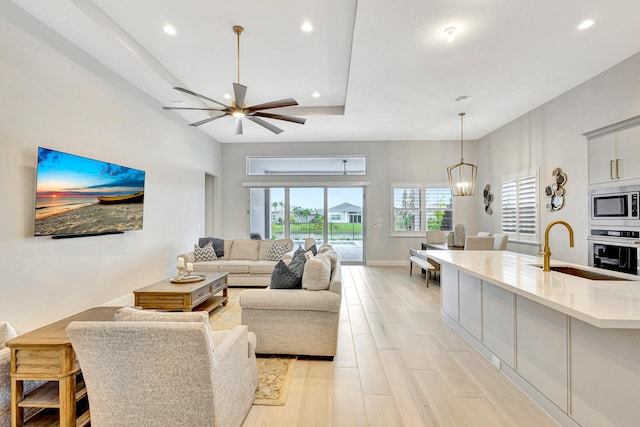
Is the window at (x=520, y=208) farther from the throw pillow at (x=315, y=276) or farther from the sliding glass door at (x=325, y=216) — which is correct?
the throw pillow at (x=315, y=276)

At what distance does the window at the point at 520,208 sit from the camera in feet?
17.7

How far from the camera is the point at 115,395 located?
58.5 inches

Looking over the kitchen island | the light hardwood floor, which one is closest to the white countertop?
the kitchen island

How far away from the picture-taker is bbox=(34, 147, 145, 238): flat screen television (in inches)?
117

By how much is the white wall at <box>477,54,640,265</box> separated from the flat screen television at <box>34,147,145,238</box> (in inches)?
263

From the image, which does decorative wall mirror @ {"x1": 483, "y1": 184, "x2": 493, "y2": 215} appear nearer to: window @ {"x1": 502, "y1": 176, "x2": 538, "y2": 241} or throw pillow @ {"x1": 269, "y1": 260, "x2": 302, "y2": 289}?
window @ {"x1": 502, "y1": 176, "x2": 538, "y2": 241}

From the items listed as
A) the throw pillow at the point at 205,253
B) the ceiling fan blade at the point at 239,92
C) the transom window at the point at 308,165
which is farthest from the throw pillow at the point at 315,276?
the transom window at the point at 308,165

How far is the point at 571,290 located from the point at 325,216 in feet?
20.2

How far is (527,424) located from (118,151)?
531 cm

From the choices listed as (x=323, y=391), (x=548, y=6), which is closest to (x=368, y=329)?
(x=323, y=391)

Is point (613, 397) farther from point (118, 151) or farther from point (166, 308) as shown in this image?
point (118, 151)

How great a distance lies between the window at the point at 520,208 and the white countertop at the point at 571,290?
10.3 feet

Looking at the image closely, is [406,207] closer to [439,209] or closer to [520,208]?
[439,209]

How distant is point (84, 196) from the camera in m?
3.45
